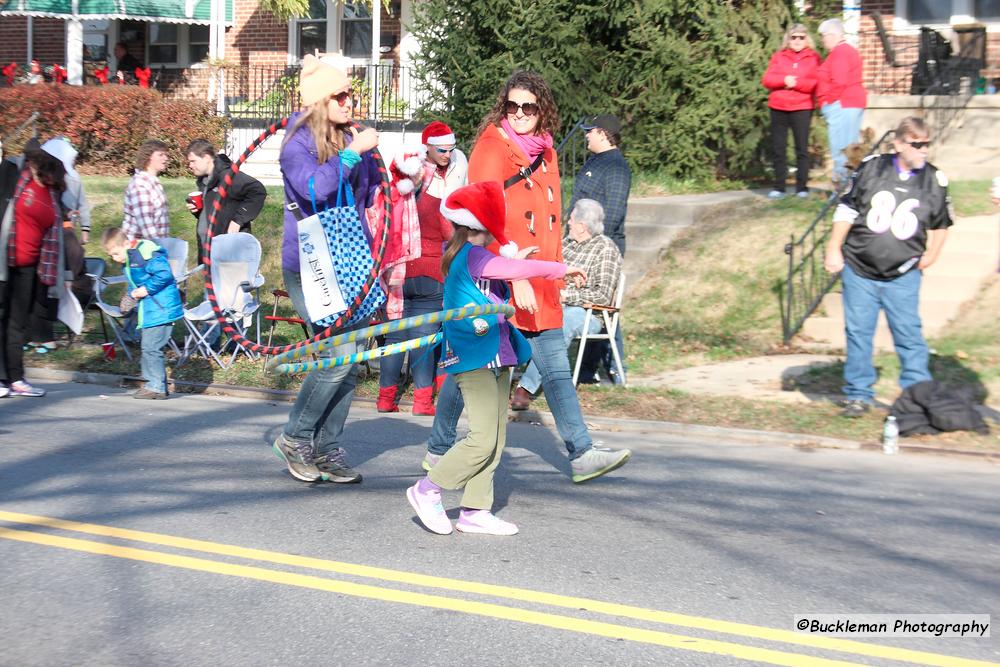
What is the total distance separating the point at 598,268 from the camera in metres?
10.3

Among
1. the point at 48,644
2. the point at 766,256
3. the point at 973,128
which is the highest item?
the point at 973,128

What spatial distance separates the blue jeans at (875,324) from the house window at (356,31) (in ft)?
60.9

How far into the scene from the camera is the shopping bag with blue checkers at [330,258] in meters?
6.38

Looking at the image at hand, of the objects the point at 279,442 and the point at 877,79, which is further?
the point at 877,79

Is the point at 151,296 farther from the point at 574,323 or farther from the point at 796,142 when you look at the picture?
the point at 796,142

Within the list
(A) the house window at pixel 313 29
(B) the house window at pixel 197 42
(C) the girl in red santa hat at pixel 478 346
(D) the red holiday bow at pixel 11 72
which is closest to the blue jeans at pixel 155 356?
(C) the girl in red santa hat at pixel 478 346

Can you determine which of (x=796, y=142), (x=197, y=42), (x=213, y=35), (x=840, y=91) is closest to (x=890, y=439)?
(x=840, y=91)

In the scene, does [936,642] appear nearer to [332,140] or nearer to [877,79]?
[332,140]

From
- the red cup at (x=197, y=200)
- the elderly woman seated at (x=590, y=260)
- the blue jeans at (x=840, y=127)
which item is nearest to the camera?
the elderly woman seated at (x=590, y=260)

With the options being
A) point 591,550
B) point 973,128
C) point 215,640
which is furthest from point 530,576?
point 973,128

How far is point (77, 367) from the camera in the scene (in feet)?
38.7

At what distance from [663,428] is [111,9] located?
20156 millimetres

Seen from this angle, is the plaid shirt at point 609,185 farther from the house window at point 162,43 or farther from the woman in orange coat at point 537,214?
the house window at point 162,43

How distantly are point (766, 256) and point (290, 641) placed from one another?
962cm
